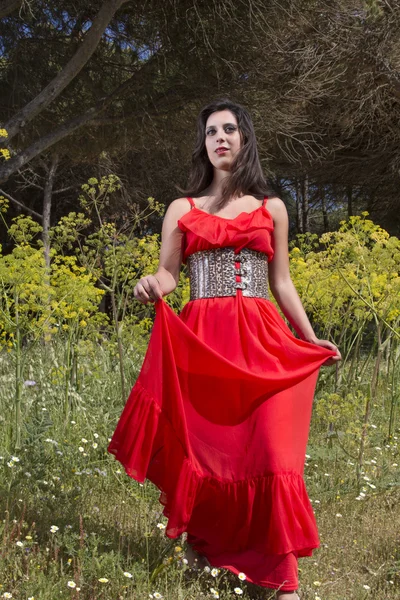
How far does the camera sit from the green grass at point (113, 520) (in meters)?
2.29

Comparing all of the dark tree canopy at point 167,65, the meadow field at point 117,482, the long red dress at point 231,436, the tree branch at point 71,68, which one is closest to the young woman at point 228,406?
the long red dress at point 231,436

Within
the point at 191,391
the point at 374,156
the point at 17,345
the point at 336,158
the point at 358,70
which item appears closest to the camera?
the point at 191,391

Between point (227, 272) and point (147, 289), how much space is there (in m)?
0.32

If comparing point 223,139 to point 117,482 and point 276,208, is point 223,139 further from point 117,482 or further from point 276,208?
point 117,482

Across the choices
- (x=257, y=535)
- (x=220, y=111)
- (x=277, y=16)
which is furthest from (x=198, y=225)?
(x=277, y=16)

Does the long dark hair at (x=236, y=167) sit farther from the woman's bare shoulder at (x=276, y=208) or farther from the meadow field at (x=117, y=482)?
the meadow field at (x=117, y=482)

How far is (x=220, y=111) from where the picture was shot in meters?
2.68

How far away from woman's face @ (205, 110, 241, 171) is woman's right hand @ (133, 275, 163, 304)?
568 mm

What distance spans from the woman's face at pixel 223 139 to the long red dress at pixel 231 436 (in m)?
0.55

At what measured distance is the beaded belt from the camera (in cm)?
254

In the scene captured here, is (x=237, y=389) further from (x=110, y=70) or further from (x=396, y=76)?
(x=396, y=76)

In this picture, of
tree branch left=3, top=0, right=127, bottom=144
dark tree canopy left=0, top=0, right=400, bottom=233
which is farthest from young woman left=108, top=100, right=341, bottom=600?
dark tree canopy left=0, top=0, right=400, bottom=233

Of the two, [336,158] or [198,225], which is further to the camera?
[336,158]

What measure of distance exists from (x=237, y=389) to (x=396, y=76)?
28.4 feet
